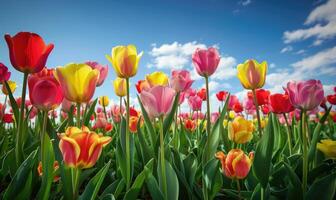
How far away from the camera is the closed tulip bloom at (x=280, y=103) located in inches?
76.6

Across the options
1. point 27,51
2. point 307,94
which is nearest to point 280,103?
point 307,94

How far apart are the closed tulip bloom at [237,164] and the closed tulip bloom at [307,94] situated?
18.6 inches

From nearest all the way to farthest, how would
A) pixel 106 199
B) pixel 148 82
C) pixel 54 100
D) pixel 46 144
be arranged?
pixel 106 199
pixel 46 144
pixel 54 100
pixel 148 82

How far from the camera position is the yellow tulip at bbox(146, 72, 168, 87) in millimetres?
1887

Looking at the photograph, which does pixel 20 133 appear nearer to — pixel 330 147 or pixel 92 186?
pixel 92 186

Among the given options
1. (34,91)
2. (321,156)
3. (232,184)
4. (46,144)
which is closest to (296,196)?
(232,184)

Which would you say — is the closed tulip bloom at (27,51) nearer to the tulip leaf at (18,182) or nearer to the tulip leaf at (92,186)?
the tulip leaf at (18,182)

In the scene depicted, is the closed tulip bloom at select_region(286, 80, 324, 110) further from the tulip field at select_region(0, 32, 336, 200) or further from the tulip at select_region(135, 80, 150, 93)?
the tulip at select_region(135, 80, 150, 93)

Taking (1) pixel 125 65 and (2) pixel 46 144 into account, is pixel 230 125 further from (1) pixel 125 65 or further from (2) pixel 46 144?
(2) pixel 46 144

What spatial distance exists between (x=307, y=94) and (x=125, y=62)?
109 centimetres

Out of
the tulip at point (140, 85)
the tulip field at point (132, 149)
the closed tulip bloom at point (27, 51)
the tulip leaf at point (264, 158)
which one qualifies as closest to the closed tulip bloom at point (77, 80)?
the tulip field at point (132, 149)

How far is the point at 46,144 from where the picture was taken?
1.20m

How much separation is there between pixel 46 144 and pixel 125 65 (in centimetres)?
64

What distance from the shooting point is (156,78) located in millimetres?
1899
